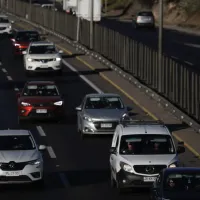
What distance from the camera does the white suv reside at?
922 inches

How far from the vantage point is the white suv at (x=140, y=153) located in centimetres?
2342

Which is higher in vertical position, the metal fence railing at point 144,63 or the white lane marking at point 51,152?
the metal fence railing at point 144,63

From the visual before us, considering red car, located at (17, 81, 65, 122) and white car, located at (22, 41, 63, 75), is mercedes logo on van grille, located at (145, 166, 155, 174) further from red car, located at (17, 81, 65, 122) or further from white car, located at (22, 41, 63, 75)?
white car, located at (22, 41, 63, 75)

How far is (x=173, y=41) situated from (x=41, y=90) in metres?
42.2

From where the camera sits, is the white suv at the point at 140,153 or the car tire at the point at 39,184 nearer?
the white suv at the point at 140,153

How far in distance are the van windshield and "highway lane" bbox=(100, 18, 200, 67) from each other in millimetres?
A: 34069

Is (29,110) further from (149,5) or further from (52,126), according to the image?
(149,5)

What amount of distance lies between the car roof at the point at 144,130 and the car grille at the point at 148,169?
1315 millimetres

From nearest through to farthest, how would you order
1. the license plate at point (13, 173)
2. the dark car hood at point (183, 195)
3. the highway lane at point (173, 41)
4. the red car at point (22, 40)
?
the dark car hood at point (183, 195) → the license plate at point (13, 173) → the red car at point (22, 40) → the highway lane at point (173, 41)

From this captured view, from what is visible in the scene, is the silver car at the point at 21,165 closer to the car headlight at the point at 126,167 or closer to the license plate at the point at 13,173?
the license plate at the point at 13,173

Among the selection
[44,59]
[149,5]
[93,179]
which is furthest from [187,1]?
[93,179]

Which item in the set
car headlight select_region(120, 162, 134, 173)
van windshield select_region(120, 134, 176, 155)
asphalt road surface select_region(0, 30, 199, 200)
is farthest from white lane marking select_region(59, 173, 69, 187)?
car headlight select_region(120, 162, 134, 173)

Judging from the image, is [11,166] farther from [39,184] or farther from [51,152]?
[51,152]

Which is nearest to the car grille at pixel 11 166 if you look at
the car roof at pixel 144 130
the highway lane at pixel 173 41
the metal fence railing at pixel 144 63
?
the car roof at pixel 144 130
